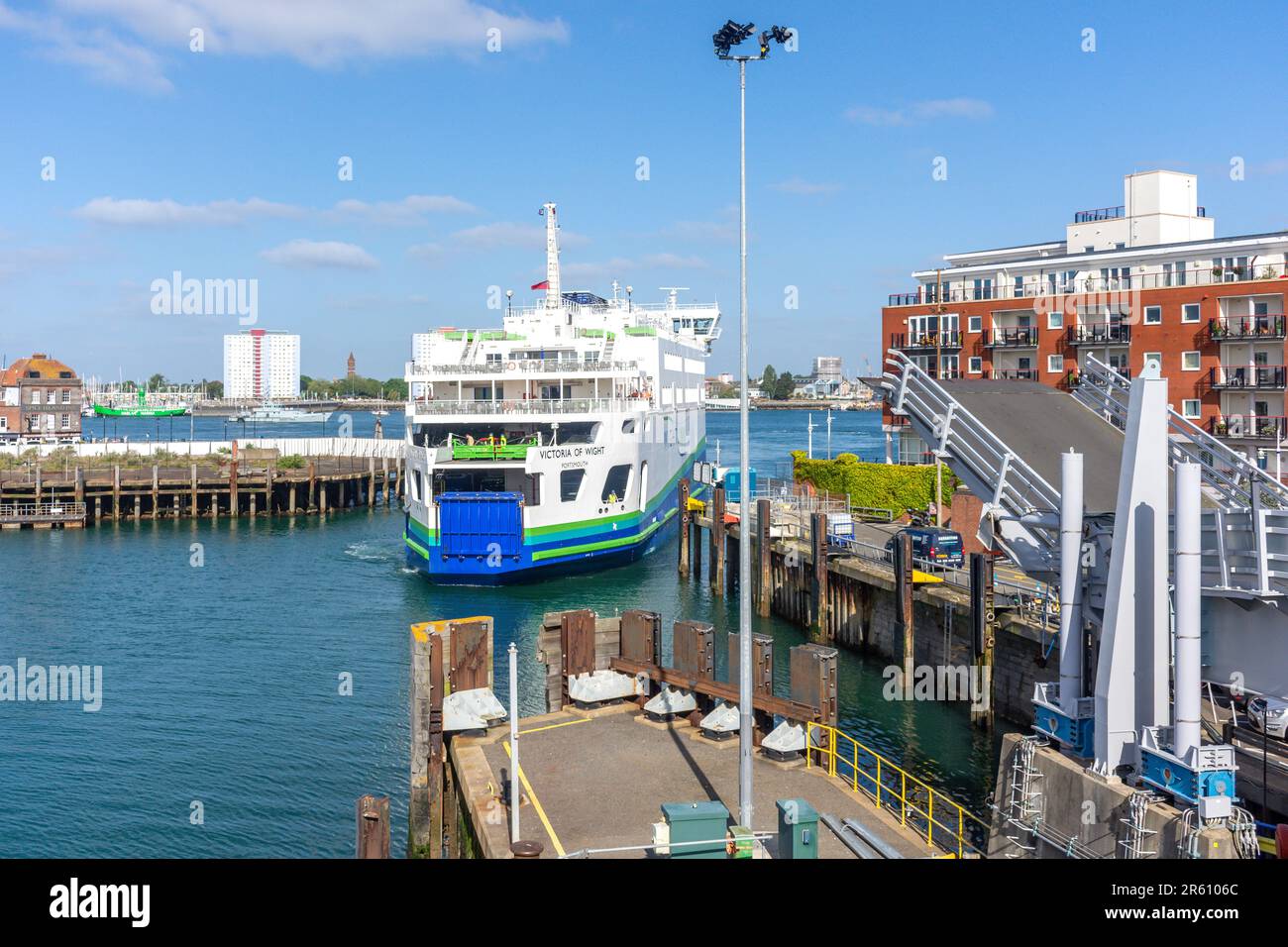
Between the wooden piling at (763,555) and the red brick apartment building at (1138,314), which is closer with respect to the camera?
the wooden piling at (763,555)

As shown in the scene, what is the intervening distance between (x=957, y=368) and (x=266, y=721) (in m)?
35.0

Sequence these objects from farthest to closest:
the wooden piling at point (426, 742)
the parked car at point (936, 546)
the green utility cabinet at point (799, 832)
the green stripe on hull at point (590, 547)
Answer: the green stripe on hull at point (590, 547)
the parked car at point (936, 546)
the wooden piling at point (426, 742)
the green utility cabinet at point (799, 832)

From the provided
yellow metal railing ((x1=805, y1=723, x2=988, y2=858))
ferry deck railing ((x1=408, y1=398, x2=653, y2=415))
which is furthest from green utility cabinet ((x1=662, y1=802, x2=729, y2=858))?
ferry deck railing ((x1=408, y1=398, x2=653, y2=415))

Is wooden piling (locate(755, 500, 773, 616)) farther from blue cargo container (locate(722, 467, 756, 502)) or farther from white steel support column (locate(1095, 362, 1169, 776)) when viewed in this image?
white steel support column (locate(1095, 362, 1169, 776))

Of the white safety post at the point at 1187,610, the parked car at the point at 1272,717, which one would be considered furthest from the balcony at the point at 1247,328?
the white safety post at the point at 1187,610

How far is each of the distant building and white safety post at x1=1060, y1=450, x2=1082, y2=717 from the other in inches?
4183

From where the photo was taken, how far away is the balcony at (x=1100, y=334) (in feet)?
143

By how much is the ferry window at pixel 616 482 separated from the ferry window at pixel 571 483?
4.28 feet

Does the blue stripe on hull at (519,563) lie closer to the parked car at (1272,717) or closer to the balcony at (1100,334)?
the balcony at (1100,334)

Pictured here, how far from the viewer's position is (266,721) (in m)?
25.7

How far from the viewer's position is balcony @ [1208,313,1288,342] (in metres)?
39.3

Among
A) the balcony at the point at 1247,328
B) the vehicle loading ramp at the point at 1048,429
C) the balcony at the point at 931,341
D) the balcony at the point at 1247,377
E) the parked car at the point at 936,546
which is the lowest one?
the parked car at the point at 936,546
